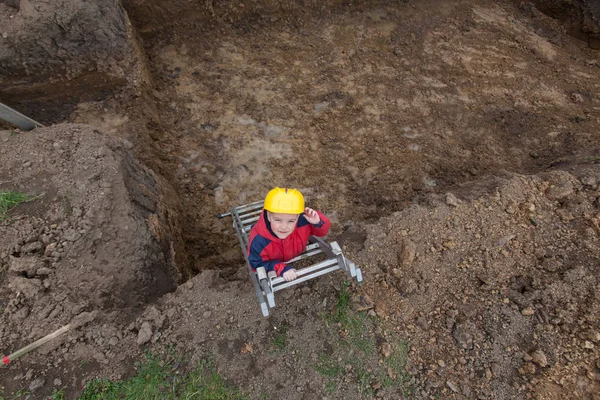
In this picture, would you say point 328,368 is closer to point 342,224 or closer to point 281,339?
point 281,339

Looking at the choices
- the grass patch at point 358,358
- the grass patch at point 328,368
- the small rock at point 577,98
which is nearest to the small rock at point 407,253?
the grass patch at point 358,358

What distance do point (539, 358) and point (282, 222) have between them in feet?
6.98

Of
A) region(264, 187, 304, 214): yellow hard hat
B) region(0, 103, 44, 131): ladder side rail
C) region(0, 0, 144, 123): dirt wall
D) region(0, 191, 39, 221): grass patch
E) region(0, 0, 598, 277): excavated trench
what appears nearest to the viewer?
region(264, 187, 304, 214): yellow hard hat

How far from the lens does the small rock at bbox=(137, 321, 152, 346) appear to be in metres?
2.82

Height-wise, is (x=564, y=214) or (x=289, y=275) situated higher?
(x=289, y=275)

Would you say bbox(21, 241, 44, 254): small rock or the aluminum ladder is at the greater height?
bbox(21, 241, 44, 254): small rock

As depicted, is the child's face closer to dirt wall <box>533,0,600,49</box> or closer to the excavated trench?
the excavated trench

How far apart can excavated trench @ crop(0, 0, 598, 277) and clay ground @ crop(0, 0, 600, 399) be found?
0.11 feet

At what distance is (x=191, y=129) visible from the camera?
213 inches

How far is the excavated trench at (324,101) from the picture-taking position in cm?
489

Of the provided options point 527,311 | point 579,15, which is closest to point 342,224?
point 527,311

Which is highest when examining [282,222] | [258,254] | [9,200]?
[282,222]

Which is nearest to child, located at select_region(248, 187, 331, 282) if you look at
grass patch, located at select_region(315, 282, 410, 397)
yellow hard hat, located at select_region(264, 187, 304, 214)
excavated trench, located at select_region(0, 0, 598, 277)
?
yellow hard hat, located at select_region(264, 187, 304, 214)

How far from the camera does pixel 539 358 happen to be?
268cm
